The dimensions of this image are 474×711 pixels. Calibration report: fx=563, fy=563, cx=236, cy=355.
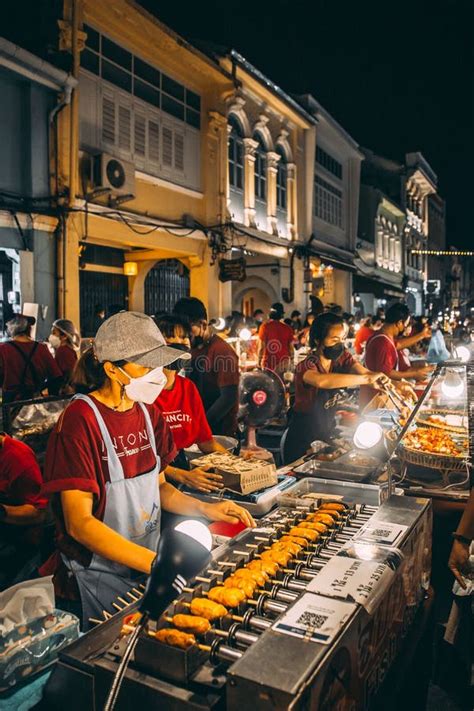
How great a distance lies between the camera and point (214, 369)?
18.5 feet

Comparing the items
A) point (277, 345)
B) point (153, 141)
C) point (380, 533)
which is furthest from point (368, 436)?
point (153, 141)

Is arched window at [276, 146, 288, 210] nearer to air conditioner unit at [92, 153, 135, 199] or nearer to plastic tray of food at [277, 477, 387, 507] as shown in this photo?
air conditioner unit at [92, 153, 135, 199]

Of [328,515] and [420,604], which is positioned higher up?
[328,515]

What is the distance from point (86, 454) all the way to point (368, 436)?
8.26ft

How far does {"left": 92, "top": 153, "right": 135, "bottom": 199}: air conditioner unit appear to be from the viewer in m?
12.3

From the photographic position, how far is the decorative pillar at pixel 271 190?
20906mm

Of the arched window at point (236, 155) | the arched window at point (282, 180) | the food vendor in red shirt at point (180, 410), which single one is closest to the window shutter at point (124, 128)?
the arched window at point (236, 155)

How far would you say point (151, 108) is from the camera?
14891 mm

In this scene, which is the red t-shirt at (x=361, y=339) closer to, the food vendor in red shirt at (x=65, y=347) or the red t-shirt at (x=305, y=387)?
the food vendor in red shirt at (x=65, y=347)

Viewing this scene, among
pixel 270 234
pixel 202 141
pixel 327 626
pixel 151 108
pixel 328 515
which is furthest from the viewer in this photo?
pixel 270 234

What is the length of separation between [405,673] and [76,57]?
41.6ft

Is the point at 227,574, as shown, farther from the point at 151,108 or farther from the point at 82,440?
the point at 151,108

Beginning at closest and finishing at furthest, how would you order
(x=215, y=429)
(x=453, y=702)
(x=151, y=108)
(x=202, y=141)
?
(x=453, y=702)
(x=215, y=429)
(x=151, y=108)
(x=202, y=141)

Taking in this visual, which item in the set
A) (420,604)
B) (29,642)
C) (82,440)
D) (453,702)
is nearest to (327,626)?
(29,642)
